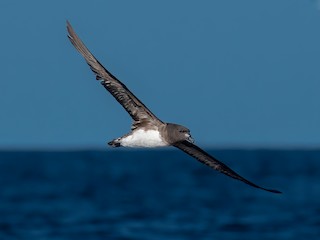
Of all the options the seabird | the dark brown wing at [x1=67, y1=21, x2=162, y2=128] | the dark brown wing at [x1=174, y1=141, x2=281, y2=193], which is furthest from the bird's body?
the dark brown wing at [x1=174, y1=141, x2=281, y2=193]

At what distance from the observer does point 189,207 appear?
134ft

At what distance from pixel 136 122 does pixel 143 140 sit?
36 cm

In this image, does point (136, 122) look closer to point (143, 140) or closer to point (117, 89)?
point (143, 140)

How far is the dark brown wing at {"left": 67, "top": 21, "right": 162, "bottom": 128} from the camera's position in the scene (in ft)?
49.8

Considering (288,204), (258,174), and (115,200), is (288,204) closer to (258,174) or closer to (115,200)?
(115,200)

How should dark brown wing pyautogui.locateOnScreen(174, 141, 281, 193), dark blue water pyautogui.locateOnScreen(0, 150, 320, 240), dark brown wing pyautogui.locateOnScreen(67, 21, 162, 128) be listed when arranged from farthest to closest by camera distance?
dark blue water pyautogui.locateOnScreen(0, 150, 320, 240) < dark brown wing pyautogui.locateOnScreen(174, 141, 281, 193) < dark brown wing pyautogui.locateOnScreen(67, 21, 162, 128)

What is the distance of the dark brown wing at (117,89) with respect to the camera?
15.2m

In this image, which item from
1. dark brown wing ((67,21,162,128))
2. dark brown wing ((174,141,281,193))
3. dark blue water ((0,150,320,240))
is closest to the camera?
dark brown wing ((67,21,162,128))

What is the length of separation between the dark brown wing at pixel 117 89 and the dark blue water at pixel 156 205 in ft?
54.4

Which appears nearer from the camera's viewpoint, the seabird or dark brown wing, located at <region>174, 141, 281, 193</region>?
the seabird

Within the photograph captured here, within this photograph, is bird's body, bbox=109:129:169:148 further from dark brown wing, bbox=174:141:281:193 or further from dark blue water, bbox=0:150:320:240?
dark blue water, bbox=0:150:320:240

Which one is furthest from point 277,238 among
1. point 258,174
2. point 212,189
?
point 258,174

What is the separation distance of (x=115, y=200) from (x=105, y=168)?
925 inches

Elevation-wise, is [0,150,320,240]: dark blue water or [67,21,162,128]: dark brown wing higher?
[0,150,320,240]: dark blue water
